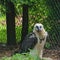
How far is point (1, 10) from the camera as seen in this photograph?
8.82 meters

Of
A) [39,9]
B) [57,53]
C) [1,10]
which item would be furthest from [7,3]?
[57,53]

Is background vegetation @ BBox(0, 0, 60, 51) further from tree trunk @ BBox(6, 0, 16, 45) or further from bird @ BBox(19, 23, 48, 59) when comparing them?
bird @ BBox(19, 23, 48, 59)

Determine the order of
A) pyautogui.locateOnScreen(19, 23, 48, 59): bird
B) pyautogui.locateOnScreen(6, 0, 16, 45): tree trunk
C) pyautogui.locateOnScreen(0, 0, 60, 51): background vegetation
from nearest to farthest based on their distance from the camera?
pyautogui.locateOnScreen(19, 23, 48, 59): bird < pyautogui.locateOnScreen(0, 0, 60, 51): background vegetation < pyautogui.locateOnScreen(6, 0, 16, 45): tree trunk

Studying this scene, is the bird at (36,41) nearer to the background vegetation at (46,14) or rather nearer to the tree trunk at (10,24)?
the background vegetation at (46,14)

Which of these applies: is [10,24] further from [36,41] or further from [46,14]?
[36,41]

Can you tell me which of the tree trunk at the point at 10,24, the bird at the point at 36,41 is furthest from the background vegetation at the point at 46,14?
the bird at the point at 36,41

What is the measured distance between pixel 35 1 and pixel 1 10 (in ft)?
3.25

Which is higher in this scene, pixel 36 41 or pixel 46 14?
pixel 46 14

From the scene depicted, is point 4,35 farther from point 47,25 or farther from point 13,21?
point 47,25

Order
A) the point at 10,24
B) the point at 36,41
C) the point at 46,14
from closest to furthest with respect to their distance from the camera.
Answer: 1. the point at 36,41
2. the point at 46,14
3. the point at 10,24

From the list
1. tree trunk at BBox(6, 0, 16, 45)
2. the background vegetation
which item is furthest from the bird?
tree trunk at BBox(6, 0, 16, 45)

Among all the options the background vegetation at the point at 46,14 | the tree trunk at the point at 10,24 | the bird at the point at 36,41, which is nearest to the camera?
the bird at the point at 36,41

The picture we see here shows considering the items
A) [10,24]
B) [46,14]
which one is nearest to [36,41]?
[46,14]

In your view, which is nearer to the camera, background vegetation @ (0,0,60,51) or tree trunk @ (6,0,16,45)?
background vegetation @ (0,0,60,51)
